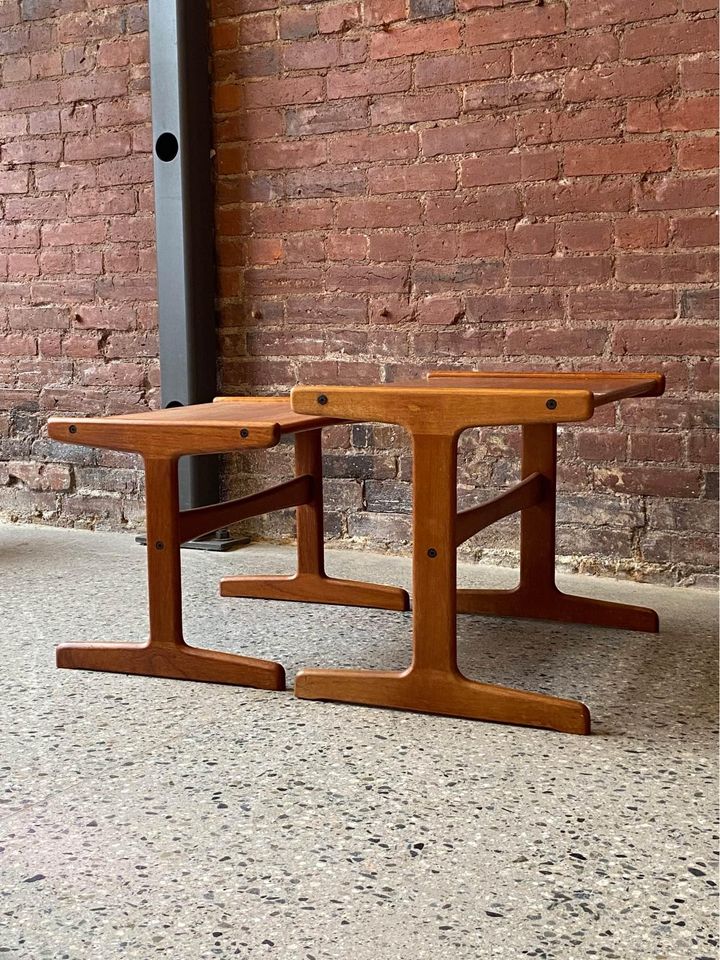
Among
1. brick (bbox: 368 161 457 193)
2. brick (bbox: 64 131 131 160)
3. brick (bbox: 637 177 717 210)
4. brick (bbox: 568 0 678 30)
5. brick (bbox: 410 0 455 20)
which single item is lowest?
brick (bbox: 637 177 717 210)

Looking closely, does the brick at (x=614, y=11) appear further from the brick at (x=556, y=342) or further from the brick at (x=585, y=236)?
the brick at (x=556, y=342)

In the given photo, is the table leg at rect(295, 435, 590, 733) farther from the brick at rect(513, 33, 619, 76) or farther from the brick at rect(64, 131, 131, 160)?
the brick at rect(64, 131, 131, 160)

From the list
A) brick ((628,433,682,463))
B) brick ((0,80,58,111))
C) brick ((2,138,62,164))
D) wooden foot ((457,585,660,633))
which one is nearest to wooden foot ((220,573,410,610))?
wooden foot ((457,585,660,633))

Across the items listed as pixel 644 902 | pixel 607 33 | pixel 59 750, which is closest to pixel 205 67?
pixel 607 33

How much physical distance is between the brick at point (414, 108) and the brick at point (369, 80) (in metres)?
0.04

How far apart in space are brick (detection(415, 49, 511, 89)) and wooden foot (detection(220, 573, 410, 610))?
1.51 m

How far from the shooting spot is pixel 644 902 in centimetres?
142

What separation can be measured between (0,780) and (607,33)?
2.48m

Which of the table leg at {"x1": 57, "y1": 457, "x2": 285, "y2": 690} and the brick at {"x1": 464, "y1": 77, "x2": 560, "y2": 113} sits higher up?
the brick at {"x1": 464, "y1": 77, "x2": 560, "y2": 113}

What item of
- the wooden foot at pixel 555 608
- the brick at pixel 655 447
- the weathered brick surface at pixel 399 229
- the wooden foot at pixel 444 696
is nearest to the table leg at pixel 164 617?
the wooden foot at pixel 444 696

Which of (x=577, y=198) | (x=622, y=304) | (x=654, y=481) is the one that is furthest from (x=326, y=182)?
(x=654, y=481)

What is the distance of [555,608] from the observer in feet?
9.12

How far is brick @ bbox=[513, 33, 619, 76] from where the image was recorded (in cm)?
306

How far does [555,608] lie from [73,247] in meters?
2.26
